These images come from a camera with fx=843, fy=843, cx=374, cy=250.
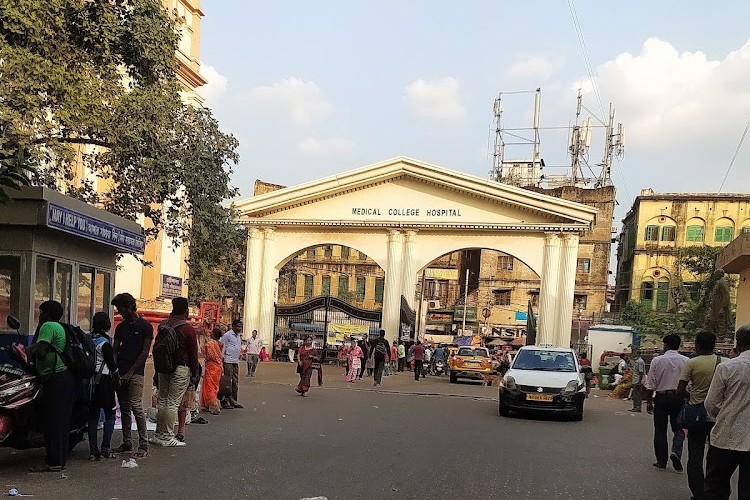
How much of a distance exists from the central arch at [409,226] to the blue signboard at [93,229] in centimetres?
3040

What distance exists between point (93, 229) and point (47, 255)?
0.79m

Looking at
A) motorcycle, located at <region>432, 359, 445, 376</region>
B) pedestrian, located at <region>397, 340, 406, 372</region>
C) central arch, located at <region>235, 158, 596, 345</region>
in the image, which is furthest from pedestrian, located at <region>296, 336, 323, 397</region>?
central arch, located at <region>235, 158, 596, 345</region>

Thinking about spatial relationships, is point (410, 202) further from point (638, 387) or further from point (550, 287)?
point (638, 387)

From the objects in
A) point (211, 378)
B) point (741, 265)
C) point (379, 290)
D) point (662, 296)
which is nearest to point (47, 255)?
point (211, 378)

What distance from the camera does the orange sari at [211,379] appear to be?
1535cm

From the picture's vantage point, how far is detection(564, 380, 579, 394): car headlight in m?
17.9

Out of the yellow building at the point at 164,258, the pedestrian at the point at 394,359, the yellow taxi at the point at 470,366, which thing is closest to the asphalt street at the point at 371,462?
the yellow taxi at the point at 470,366

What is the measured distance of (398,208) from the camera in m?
42.7

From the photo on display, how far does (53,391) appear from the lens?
831 centimetres

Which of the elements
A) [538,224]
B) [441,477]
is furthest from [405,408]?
[538,224]

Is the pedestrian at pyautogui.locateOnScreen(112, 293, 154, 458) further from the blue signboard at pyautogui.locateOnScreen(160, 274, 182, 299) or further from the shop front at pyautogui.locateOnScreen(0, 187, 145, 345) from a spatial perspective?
the blue signboard at pyautogui.locateOnScreen(160, 274, 182, 299)

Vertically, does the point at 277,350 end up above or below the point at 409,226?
below

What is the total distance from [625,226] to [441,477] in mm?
69433

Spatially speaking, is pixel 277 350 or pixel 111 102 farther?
pixel 277 350
